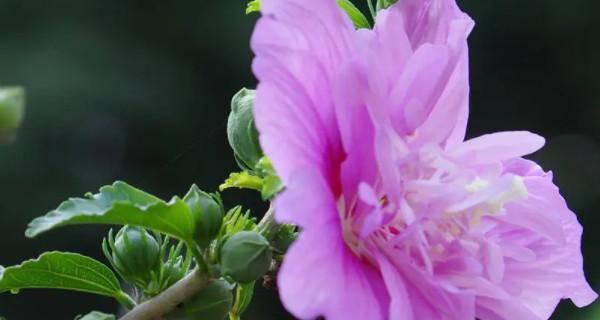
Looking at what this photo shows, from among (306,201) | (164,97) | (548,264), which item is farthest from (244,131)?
(164,97)

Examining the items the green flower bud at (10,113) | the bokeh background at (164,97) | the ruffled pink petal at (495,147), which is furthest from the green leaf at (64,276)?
the bokeh background at (164,97)

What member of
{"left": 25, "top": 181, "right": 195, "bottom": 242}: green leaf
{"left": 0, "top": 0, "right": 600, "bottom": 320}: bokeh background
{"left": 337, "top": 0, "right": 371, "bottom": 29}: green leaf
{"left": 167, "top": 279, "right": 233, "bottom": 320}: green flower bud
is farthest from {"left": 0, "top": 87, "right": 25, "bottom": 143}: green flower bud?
{"left": 0, "top": 0, "right": 600, "bottom": 320}: bokeh background

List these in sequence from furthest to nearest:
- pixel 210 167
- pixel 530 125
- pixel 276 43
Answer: pixel 530 125
pixel 210 167
pixel 276 43

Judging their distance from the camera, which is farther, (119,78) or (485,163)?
(119,78)

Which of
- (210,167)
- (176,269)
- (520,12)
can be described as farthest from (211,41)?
(176,269)

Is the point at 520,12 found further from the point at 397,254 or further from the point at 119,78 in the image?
the point at 397,254

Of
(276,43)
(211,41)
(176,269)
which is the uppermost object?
(276,43)

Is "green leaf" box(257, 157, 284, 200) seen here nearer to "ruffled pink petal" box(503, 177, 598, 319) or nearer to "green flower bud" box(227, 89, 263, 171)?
"green flower bud" box(227, 89, 263, 171)
